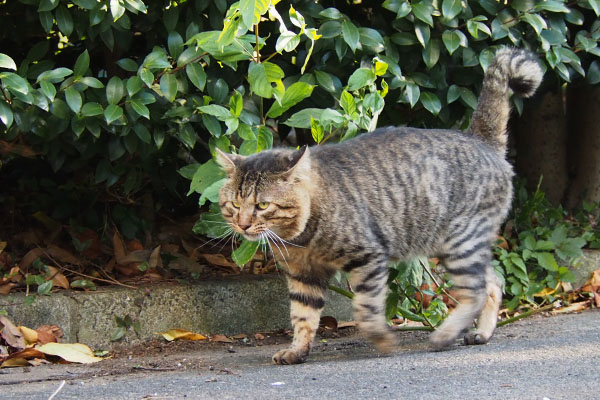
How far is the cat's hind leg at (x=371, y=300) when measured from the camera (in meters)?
4.70

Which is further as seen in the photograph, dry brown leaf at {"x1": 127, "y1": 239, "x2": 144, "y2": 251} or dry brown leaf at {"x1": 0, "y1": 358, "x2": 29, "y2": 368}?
dry brown leaf at {"x1": 127, "y1": 239, "x2": 144, "y2": 251}

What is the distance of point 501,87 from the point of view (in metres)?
5.30

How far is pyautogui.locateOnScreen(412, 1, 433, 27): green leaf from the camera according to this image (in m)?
5.02

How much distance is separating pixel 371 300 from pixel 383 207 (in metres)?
0.61

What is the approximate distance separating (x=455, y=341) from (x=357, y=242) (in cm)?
92

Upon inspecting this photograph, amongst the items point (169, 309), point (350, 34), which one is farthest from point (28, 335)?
point (350, 34)

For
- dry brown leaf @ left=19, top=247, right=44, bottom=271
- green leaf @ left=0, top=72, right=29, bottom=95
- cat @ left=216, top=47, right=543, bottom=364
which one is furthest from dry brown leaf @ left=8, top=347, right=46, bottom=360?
green leaf @ left=0, top=72, right=29, bottom=95

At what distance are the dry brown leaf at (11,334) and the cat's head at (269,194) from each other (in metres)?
1.41

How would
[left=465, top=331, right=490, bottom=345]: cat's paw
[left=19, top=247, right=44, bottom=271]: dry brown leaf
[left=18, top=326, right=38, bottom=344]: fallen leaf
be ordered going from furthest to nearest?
[left=19, top=247, right=44, bottom=271]: dry brown leaf
[left=465, top=331, right=490, bottom=345]: cat's paw
[left=18, top=326, right=38, bottom=344]: fallen leaf

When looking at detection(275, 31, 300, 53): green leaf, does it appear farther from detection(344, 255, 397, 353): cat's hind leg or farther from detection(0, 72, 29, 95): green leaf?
detection(0, 72, 29, 95): green leaf

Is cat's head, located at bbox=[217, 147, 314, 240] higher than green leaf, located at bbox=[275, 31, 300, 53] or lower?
lower

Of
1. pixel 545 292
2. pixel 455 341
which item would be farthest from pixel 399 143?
pixel 545 292

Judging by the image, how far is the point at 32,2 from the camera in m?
4.84

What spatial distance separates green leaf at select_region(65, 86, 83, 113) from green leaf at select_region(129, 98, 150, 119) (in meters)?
0.28
